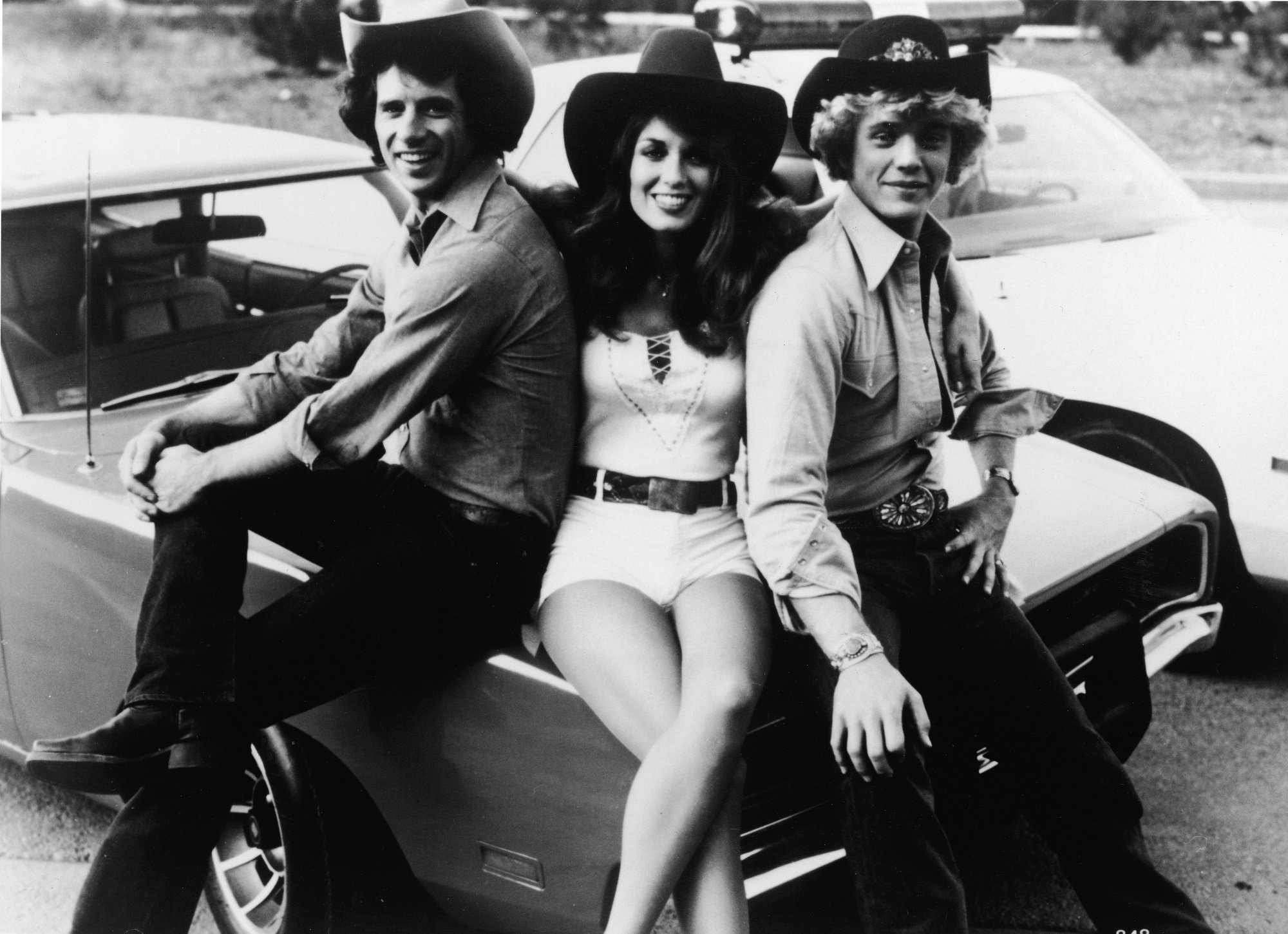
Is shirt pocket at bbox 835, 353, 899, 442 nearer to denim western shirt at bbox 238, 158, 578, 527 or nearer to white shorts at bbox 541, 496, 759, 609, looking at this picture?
white shorts at bbox 541, 496, 759, 609

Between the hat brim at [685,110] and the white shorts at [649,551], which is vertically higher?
the hat brim at [685,110]

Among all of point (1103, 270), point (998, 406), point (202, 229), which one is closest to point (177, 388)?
point (202, 229)

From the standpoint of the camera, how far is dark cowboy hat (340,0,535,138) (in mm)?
2342

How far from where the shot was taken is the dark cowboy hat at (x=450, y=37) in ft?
7.68

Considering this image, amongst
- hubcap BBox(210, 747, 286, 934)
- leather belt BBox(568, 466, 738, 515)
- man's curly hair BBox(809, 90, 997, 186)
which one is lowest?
hubcap BBox(210, 747, 286, 934)

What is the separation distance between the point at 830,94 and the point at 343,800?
5.06ft

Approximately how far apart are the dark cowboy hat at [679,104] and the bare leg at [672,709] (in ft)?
2.62

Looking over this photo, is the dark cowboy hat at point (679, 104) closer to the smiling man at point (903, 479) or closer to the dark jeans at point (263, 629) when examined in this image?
the smiling man at point (903, 479)

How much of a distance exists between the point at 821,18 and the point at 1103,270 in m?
1.14

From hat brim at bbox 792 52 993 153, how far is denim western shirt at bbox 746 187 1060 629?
0.19m

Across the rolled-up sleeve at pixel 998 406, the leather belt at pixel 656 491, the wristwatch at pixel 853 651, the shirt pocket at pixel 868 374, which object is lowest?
the wristwatch at pixel 853 651

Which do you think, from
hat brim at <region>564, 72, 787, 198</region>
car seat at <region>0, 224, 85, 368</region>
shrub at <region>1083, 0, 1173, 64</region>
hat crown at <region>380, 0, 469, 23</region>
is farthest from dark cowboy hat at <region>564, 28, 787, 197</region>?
shrub at <region>1083, 0, 1173, 64</region>

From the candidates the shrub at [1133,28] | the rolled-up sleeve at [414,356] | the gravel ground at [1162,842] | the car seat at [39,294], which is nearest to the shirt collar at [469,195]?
the rolled-up sleeve at [414,356]

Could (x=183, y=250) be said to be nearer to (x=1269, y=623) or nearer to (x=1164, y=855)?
(x=1164, y=855)
